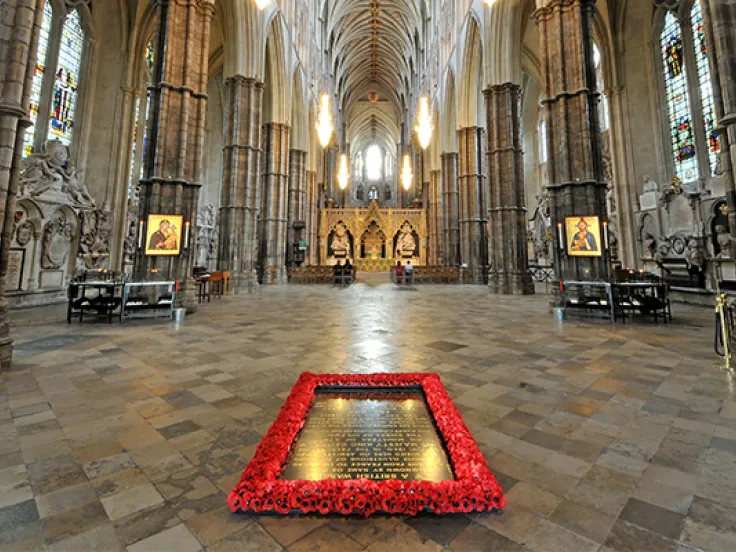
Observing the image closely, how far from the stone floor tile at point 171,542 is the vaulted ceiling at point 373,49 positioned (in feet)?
124

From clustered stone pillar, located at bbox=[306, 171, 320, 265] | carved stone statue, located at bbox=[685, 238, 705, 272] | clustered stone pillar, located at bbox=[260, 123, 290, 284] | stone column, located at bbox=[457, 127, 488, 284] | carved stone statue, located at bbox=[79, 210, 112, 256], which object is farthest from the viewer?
clustered stone pillar, located at bbox=[306, 171, 320, 265]

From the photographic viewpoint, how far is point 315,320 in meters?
7.24

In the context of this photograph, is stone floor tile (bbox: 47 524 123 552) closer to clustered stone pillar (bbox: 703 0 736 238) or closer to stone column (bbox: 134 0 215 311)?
clustered stone pillar (bbox: 703 0 736 238)

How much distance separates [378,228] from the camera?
31078mm

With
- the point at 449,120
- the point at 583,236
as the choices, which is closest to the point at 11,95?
the point at 583,236

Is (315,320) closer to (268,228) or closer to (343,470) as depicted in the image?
(343,470)

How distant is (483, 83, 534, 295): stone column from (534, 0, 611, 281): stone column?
4.20m

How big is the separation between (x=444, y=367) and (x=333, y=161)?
3770 centimetres

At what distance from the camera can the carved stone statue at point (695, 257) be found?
428 inches

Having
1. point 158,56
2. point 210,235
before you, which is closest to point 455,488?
point 158,56

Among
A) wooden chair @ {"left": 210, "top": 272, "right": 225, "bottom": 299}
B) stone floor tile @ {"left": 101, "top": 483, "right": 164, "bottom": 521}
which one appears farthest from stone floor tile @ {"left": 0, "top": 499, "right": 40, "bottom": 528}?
wooden chair @ {"left": 210, "top": 272, "right": 225, "bottom": 299}

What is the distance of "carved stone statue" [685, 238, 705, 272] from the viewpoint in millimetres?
10883

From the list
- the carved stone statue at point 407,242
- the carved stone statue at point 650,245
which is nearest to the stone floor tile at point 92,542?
the carved stone statue at point 650,245

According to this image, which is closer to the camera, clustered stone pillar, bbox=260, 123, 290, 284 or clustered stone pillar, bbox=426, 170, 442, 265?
clustered stone pillar, bbox=260, 123, 290, 284
